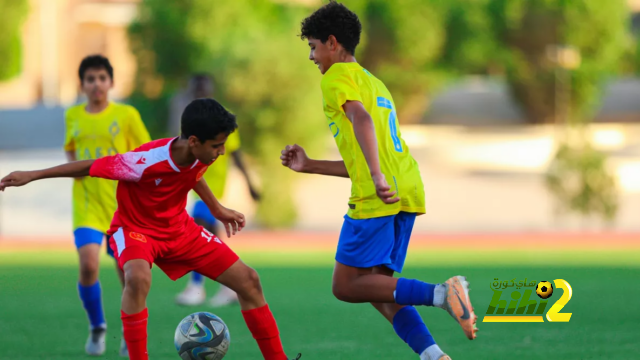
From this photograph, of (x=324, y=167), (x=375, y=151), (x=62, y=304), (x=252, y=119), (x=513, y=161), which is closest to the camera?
(x=375, y=151)

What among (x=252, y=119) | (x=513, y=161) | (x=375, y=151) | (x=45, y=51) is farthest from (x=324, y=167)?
(x=45, y=51)

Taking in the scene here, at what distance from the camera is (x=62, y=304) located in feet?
30.6

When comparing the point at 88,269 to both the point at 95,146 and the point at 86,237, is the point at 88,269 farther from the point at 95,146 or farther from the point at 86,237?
the point at 95,146

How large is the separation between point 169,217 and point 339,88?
125 centimetres

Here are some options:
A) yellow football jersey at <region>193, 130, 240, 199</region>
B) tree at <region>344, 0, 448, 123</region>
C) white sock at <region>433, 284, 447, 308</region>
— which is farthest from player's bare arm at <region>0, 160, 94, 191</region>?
tree at <region>344, 0, 448, 123</region>

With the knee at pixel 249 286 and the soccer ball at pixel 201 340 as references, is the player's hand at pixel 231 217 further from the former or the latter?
the soccer ball at pixel 201 340

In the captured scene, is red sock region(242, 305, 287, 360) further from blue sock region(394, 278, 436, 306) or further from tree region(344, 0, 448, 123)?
tree region(344, 0, 448, 123)

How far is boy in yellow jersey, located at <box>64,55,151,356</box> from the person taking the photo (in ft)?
21.5

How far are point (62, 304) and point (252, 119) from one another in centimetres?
1253

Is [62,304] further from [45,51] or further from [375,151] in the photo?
[45,51]

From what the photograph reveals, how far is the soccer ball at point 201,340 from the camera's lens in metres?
5.41

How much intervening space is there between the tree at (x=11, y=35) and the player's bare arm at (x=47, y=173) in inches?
1157

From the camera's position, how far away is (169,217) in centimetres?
532

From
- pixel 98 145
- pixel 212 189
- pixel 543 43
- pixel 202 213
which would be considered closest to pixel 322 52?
pixel 98 145
